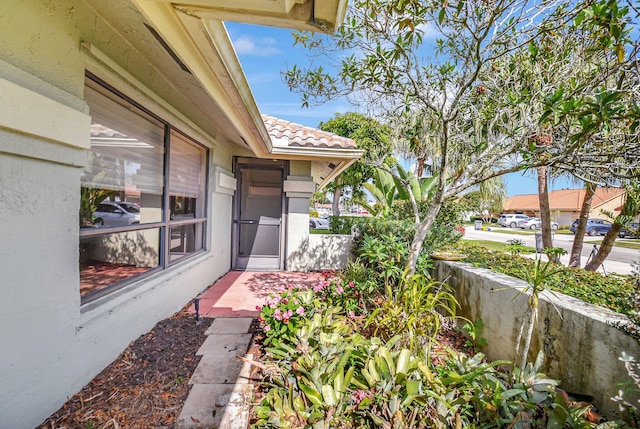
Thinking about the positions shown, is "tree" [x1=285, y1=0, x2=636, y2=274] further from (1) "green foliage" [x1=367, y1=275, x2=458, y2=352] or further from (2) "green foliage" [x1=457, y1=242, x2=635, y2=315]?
(2) "green foliage" [x1=457, y1=242, x2=635, y2=315]

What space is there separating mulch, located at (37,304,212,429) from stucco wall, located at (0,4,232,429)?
13 cm

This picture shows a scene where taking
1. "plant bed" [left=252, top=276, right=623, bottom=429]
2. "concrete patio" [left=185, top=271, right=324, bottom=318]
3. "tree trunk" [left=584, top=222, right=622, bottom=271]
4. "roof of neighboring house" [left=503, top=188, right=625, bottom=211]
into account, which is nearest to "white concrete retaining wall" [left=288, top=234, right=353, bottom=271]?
"concrete patio" [left=185, top=271, right=324, bottom=318]

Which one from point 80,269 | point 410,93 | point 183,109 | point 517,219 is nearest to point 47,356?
point 80,269

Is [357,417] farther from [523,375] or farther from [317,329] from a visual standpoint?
[523,375]

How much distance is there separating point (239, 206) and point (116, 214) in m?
4.19

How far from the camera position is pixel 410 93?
14.2ft

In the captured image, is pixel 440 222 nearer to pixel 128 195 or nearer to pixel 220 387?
pixel 220 387

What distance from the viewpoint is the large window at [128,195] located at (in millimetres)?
2713

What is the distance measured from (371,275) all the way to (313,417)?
2652 millimetres

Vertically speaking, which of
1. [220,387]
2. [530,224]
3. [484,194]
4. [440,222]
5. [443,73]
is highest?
[443,73]

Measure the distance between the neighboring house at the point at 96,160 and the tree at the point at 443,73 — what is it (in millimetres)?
1814

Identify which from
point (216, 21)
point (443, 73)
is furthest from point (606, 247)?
point (216, 21)

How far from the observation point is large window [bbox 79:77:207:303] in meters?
2.71

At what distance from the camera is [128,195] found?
3.29m
